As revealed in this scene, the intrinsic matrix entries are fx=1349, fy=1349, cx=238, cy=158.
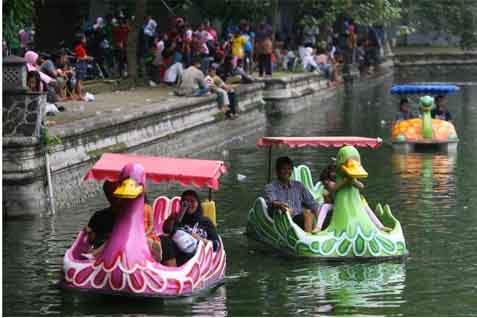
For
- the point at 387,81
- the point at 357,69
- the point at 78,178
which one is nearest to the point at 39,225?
the point at 78,178

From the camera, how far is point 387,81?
60031 mm

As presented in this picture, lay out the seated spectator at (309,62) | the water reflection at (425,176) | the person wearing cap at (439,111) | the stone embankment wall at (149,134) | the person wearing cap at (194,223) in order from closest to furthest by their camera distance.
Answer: the person wearing cap at (194,223)
the stone embankment wall at (149,134)
the water reflection at (425,176)
the person wearing cap at (439,111)
the seated spectator at (309,62)

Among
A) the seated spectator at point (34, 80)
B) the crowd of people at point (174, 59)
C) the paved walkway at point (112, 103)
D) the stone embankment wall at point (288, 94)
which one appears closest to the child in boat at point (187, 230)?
the paved walkway at point (112, 103)

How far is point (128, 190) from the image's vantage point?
42.0 feet

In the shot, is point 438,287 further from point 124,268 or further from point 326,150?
point 326,150

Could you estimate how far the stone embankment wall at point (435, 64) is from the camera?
219ft

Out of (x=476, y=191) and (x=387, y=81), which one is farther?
(x=387, y=81)

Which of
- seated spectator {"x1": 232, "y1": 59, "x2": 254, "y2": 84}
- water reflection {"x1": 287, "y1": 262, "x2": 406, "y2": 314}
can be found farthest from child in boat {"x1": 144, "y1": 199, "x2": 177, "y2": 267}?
seated spectator {"x1": 232, "y1": 59, "x2": 254, "y2": 84}

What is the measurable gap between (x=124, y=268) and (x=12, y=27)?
665 cm

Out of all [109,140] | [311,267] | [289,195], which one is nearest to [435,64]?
[109,140]

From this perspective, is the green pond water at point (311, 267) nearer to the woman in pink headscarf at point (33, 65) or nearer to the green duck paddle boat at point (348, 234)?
the green duck paddle boat at point (348, 234)

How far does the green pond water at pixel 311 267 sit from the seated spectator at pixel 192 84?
5.27m

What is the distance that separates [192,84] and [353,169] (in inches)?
630

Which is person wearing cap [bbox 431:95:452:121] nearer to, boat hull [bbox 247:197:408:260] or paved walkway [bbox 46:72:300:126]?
paved walkway [bbox 46:72:300:126]
